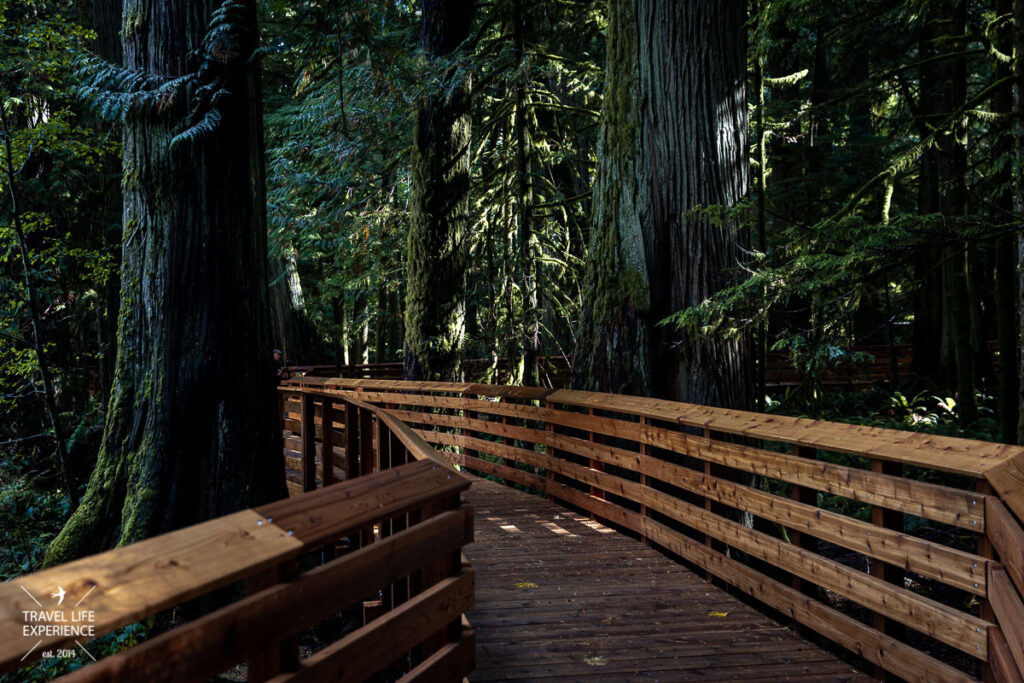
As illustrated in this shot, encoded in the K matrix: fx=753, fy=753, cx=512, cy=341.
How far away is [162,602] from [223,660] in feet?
1.09

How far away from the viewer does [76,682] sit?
147 cm

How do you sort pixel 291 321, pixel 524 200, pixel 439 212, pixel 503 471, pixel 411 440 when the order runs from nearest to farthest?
pixel 411 440, pixel 503 471, pixel 524 200, pixel 439 212, pixel 291 321

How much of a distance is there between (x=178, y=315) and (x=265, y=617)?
412 cm

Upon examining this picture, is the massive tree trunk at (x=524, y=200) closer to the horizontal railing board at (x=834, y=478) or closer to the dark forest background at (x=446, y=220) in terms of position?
the dark forest background at (x=446, y=220)

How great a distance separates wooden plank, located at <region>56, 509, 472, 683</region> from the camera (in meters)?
1.63

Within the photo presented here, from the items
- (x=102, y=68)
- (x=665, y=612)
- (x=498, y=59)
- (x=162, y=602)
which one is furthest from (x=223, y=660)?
(x=498, y=59)

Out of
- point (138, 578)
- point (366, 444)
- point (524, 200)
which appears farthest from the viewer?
point (524, 200)

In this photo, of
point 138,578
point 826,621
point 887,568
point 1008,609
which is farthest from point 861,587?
point 138,578

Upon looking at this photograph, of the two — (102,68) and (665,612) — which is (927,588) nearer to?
(665,612)

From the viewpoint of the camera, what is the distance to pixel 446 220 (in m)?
11.6

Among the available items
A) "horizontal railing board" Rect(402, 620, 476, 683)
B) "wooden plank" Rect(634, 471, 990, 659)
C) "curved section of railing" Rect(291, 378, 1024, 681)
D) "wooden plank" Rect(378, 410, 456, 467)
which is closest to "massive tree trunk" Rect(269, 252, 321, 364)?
"curved section of railing" Rect(291, 378, 1024, 681)

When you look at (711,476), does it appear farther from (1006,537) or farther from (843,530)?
(1006,537)

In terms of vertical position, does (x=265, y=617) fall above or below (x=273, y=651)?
above

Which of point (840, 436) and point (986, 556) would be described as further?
point (840, 436)
